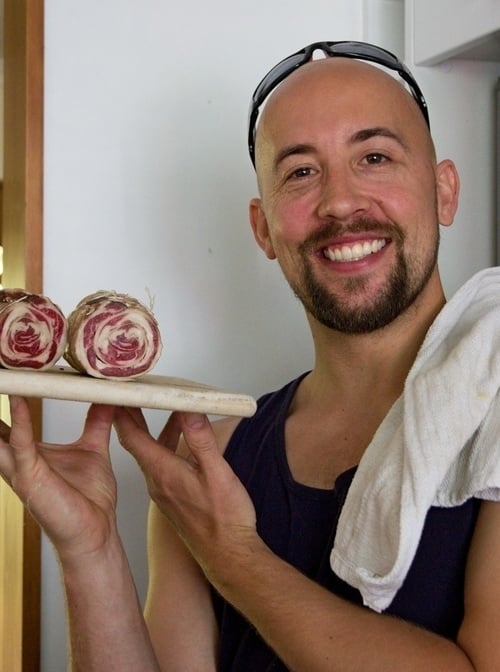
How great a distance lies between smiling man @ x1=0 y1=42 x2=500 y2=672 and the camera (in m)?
0.93

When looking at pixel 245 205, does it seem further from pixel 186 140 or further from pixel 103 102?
pixel 103 102

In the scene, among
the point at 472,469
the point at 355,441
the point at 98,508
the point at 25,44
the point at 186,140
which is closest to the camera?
the point at 472,469

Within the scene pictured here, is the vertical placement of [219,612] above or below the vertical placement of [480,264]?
below

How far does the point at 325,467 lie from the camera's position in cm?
122

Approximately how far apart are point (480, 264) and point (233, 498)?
0.91 m

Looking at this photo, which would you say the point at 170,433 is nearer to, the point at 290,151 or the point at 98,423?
the point at 98,423

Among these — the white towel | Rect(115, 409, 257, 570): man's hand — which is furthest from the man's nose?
Rect(115, 409, 257, 570): man's hand

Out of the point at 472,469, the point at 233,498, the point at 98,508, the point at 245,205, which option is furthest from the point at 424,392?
the point at 245,205

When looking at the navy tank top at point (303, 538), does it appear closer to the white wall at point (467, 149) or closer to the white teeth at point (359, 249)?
the white teeth at point (359, 249)

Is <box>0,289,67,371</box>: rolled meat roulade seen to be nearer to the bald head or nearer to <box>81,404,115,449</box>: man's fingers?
<box>81,404,115,449</box>: man's fingers

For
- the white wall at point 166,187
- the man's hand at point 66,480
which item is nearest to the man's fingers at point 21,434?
the man's hand at point 66,480

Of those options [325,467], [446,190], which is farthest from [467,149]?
[325,467]

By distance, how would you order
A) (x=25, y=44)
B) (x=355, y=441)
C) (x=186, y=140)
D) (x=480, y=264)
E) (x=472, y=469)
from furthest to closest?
(x=480, y=264)
(x=186, y=140)
(x=25, y=44)
(x=355, y=441)
(x=472, y=469)

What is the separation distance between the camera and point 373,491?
97cm
